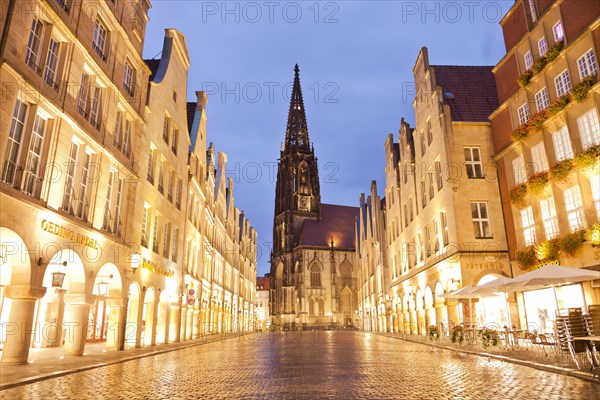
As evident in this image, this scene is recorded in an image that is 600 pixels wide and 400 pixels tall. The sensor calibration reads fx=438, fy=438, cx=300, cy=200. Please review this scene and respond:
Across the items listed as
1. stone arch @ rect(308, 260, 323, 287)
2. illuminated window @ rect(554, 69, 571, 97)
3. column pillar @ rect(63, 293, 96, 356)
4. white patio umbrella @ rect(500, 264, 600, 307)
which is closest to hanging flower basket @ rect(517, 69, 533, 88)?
illuminated window @ rect(554, 69, 571, 97)

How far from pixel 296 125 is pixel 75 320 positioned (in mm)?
92139

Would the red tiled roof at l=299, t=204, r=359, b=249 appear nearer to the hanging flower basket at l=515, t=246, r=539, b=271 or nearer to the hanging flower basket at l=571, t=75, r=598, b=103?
the hanging flower basket at l=515, t=246, r=539, b=271

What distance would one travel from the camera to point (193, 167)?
35.7 m

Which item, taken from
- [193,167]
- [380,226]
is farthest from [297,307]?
[193,167]

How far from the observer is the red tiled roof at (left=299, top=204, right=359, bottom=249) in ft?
306

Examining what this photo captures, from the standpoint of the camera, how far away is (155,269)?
23.8m

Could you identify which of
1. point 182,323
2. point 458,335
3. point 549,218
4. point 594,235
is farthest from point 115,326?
point 549,218

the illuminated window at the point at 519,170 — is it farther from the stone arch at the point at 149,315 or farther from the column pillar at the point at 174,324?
the column pillar at the point at 174,324

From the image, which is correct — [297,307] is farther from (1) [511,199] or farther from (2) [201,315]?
(1) [511,199]

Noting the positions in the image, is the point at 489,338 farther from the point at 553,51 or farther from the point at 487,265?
the point at 553,51

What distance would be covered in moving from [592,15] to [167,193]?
924 inches

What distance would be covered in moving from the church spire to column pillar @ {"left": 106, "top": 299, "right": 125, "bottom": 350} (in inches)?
3226

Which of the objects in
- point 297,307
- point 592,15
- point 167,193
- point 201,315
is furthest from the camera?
point 297,307

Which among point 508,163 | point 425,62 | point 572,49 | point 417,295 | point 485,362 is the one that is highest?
point 425,62
